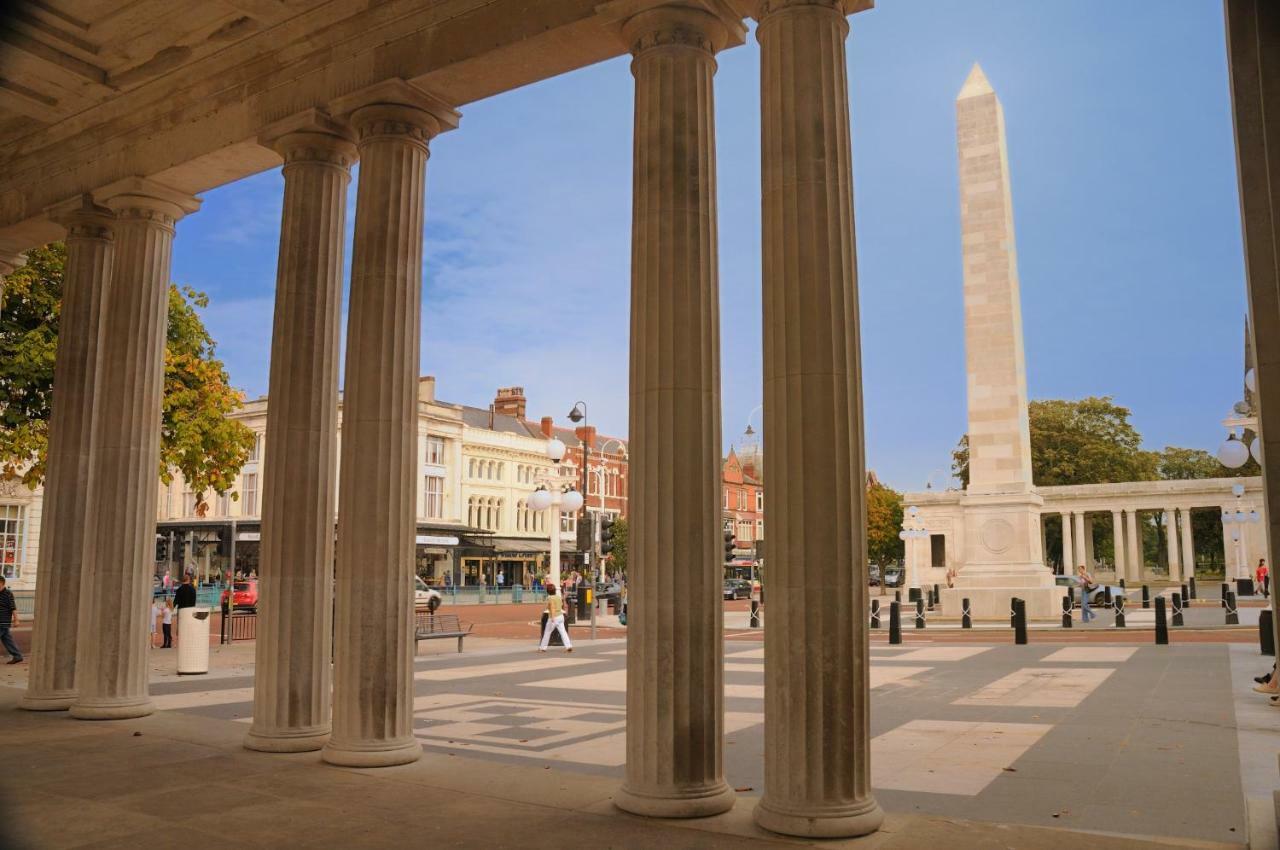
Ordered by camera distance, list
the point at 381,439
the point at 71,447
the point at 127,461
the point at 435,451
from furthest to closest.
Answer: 1. the point at 435,451
2. the point at 71,447
3. the point at 127,461
4. the point at 381,439

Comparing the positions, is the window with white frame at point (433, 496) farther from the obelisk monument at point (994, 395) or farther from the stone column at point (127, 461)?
the stone column at point (127, 461)

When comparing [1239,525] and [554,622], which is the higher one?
[1239,525]

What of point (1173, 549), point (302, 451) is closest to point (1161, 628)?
point (302, 451)

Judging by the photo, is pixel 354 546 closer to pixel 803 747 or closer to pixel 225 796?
pixel 225 796

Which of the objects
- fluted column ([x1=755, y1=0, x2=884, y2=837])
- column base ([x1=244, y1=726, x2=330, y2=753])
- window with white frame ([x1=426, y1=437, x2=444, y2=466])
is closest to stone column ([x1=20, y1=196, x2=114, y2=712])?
column base ([x1=244, y1=726, x2=330, y2=753])

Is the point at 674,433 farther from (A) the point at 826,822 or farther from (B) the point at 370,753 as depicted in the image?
(B) the point at 370,753

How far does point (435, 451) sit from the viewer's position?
2852 inches

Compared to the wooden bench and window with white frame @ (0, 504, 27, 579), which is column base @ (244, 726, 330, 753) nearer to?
the wooden bench

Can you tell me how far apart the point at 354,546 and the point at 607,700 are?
6.50m

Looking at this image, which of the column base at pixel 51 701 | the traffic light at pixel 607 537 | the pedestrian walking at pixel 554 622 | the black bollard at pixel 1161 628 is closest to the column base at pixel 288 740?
the column base at pixel 51 701

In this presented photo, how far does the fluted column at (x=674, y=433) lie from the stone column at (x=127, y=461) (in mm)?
7891

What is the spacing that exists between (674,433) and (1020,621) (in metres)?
18.3

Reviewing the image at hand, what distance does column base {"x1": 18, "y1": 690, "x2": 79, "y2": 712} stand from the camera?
13109 millimetres

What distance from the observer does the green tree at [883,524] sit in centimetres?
8950
